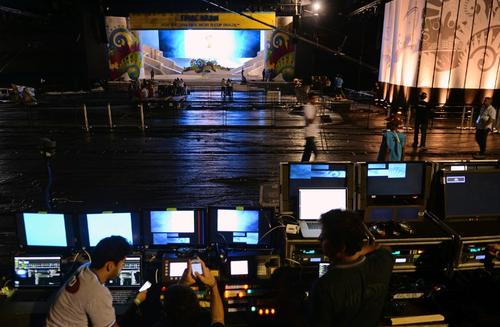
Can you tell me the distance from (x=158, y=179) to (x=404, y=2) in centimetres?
1857

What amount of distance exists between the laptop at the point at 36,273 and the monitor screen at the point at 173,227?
98 centimetres

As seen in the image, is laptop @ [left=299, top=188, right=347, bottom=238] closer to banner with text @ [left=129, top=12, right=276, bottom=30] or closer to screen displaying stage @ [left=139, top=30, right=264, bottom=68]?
banner with text @ [left=129, top=12, right=276, bottom=30]

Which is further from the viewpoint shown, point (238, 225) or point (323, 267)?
point (238, 225)

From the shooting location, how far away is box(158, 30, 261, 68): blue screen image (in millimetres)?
36094

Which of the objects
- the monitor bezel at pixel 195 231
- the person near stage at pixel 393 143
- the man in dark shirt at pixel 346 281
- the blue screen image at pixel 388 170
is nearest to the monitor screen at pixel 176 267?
the monitor bezel at pixel 195 231

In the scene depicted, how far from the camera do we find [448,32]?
19.4 m

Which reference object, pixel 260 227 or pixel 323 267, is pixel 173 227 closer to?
pixel 260 227

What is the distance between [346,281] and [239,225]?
1971mm

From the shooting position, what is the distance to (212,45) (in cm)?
3622

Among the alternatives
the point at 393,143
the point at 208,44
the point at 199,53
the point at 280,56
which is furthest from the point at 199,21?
the point at 393,143

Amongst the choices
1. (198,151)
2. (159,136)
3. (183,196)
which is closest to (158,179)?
(183,196)

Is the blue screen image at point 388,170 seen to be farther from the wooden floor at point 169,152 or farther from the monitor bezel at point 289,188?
the wooden floor at point 169,152

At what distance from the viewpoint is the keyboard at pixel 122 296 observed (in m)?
3.83

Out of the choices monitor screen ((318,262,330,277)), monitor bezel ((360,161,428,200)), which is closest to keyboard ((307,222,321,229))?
monitor screen ((318,262,330,277))
